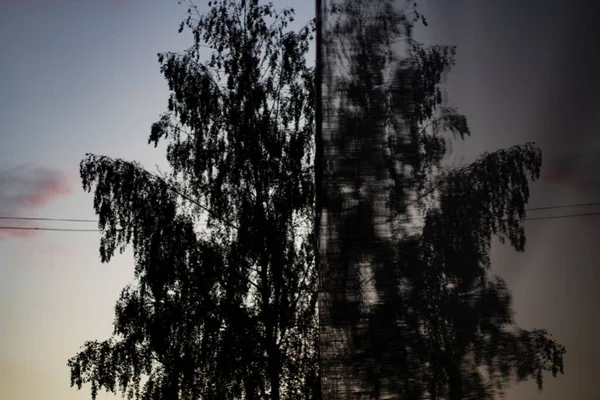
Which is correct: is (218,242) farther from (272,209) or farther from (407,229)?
(407,229)

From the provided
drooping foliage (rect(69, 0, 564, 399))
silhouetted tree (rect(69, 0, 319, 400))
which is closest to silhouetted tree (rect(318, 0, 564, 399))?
drooping foliage (rect(69, 0, 564, 399))

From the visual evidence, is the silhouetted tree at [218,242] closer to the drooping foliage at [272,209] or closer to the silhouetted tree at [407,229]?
the drooping foliage at [272,209]

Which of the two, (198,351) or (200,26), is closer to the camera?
(198,351)

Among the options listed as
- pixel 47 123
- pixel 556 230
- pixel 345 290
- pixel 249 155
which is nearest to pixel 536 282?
pixel 556 230

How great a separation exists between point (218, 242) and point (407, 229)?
10.7ft

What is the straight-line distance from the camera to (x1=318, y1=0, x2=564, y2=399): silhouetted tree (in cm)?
65

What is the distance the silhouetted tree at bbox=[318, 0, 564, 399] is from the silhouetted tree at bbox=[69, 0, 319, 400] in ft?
9.39

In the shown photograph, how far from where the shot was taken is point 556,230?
0.62 meters

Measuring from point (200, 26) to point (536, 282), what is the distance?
409 cm

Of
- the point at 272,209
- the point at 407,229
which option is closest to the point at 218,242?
the point at 272,209

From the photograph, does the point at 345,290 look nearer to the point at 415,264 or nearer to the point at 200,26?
the point at 415,264

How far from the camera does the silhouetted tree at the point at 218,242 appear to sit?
3736 mm

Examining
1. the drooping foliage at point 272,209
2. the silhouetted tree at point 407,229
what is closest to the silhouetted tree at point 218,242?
the drooping foliage at point 272,209

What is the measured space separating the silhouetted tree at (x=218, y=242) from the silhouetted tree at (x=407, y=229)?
2.86 m
